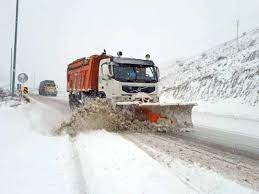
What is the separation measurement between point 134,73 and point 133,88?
704mm

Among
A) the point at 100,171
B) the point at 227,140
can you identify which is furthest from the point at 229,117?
the point at 100,171

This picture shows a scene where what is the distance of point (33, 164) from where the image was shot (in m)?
7.88

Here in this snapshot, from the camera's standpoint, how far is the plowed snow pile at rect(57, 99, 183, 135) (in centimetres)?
1326

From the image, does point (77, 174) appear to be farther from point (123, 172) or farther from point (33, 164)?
point (33, 164)

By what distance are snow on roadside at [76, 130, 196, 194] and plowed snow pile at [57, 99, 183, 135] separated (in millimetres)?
3021

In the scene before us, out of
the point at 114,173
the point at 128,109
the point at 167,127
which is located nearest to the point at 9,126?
A: the point at 128,109

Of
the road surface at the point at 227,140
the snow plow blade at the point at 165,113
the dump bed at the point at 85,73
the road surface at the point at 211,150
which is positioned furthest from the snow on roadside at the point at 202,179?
the dump bed at the point at 85,73

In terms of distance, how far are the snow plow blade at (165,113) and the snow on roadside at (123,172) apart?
10.1 ft

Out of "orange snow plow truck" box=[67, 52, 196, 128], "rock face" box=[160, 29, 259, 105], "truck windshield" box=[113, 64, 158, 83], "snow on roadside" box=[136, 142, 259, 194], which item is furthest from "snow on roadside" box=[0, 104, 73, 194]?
"rock face" box=[160, 29, 259, 105]

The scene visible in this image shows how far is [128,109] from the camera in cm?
1323

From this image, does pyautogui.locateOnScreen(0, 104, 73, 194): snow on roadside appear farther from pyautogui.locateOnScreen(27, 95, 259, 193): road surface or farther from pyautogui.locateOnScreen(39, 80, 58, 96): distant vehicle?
pyautogui.locateOnScreen(39, 80, 58, 96): distant vehicle

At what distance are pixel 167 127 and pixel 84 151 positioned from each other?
4680 millimetres

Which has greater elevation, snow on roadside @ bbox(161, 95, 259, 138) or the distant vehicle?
the distant vehicle

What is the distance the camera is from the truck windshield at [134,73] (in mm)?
14438
